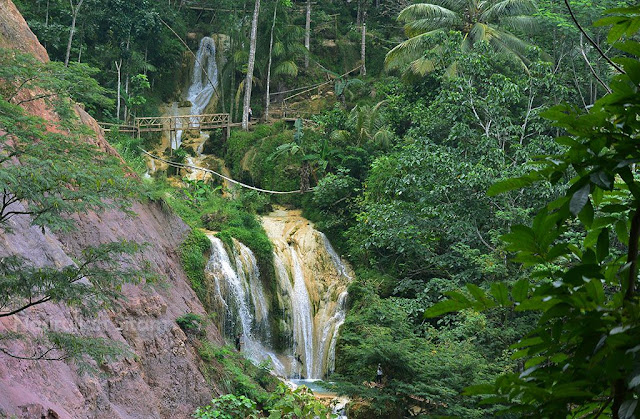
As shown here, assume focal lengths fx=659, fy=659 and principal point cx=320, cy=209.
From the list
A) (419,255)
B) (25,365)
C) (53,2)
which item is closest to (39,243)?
(25,365)

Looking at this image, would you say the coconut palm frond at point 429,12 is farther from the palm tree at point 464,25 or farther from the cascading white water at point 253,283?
the cascading white water at point 253,283

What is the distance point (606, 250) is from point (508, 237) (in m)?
0.21

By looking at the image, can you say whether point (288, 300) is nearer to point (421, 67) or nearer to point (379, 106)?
point (421, 67)

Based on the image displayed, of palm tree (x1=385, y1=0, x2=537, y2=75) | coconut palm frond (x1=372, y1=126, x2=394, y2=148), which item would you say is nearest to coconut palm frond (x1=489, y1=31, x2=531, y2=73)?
palm tree (x1=385, y1=0, x2=537, y2=75)

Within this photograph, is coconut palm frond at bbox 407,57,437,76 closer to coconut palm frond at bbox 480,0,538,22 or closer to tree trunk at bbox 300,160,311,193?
coconut palm frond at bbox 480,0,538,22

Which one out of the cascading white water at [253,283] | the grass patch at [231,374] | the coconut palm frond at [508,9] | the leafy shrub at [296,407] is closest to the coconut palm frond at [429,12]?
the coconut palm frond at [508,9]

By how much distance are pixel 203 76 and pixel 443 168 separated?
18332 millimetres

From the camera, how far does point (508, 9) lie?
19.7 m

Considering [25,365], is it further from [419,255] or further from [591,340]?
[419,255]

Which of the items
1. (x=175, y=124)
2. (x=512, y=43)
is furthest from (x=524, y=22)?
(x=175, y=124)

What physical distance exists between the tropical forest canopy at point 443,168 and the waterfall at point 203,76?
0.61 m

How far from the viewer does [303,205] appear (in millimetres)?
21453

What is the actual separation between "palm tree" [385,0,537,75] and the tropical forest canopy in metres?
0.07

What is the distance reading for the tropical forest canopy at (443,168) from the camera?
1.40 m
